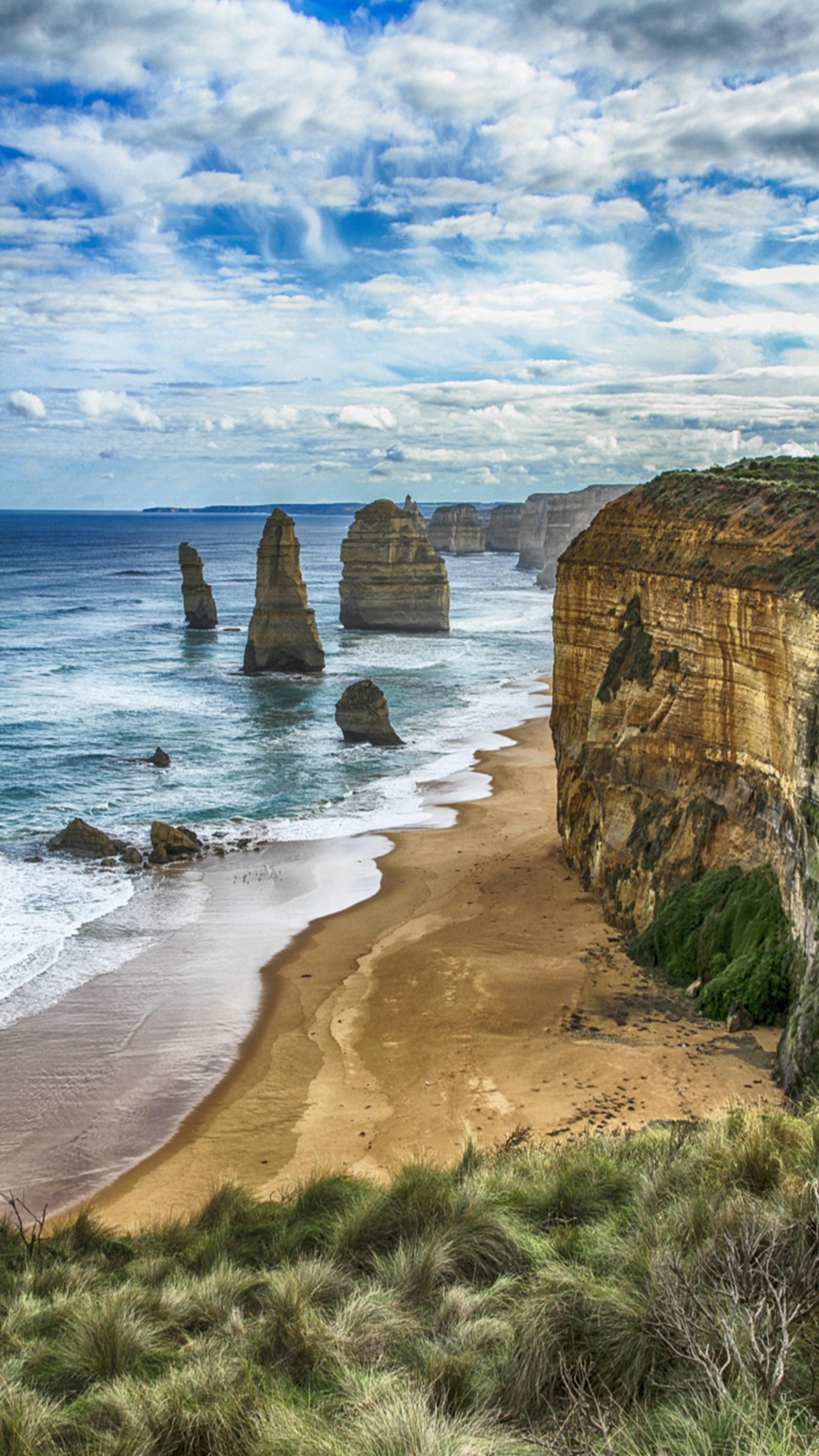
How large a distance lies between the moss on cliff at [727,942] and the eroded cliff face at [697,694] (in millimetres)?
419

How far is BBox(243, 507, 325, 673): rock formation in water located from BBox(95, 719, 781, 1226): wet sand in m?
33.4

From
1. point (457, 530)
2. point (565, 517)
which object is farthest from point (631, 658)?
point (457, 530)

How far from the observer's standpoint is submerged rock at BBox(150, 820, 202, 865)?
2773 cm

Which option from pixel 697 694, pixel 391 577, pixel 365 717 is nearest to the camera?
pixel 697 694

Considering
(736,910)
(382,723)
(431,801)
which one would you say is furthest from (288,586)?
(736,910)

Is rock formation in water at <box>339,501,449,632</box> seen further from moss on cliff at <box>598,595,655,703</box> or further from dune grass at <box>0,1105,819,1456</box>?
dune grass at <box>0,1105,819,1456</box>

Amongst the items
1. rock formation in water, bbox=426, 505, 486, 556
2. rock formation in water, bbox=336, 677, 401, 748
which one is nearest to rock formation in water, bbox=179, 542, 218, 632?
rock formation in water, bbox=336, 677, 401, 748

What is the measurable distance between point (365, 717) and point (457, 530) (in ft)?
473

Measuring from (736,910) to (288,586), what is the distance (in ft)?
136

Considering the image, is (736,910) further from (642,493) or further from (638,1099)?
(642,493)

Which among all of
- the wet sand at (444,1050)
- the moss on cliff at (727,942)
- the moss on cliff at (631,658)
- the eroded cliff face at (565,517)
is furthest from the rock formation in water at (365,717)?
the eroded cliff face at (565,517)

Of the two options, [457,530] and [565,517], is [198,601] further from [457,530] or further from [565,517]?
[457,530]

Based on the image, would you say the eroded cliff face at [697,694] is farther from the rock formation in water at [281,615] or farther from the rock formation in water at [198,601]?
the rock formation in water at [198,601]

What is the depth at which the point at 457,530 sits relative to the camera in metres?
182
